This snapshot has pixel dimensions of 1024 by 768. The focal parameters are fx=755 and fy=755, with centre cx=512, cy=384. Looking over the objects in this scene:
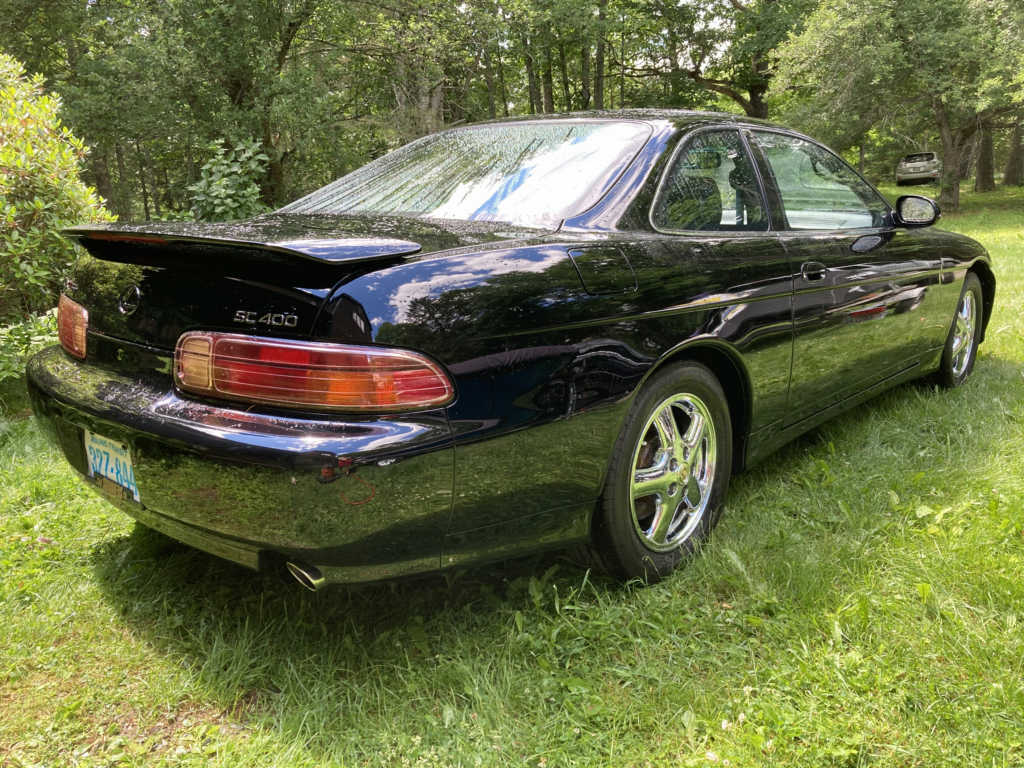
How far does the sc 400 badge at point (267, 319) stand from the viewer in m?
1.65

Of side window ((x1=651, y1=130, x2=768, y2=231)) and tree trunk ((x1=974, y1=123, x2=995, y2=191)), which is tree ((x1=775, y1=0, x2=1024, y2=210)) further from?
side window ((x1=651, y1=130, x2=768, y2=231))

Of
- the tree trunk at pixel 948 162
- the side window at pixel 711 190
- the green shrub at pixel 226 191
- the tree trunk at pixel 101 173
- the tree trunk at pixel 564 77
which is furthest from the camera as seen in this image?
the tree trunk at pixel 564 77

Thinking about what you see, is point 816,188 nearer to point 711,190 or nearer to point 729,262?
point 711,190

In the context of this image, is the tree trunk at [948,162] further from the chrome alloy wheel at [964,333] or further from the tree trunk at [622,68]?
the chrome alloy wheel at [964,333]

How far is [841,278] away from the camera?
120 inches

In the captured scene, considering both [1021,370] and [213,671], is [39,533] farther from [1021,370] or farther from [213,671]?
[1021,370]

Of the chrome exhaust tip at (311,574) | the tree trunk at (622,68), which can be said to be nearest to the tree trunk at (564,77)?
the tree trunk at (622,68)

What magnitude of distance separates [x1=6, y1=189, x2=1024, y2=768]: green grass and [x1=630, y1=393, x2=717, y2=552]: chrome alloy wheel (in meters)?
0.15

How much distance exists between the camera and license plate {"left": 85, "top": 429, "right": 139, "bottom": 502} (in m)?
1.91

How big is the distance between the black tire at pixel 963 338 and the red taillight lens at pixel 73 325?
416 cm

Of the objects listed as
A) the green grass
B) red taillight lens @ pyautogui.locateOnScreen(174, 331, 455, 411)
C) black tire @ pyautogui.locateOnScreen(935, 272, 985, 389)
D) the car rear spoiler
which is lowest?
the green grass

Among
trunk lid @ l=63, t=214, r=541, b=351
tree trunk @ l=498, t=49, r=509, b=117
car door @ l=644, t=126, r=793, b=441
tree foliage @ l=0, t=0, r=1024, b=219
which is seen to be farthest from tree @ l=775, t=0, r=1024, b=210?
trunk lid @ l=63, t=214, r=541, b=351

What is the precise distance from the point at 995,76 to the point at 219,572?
839 inches

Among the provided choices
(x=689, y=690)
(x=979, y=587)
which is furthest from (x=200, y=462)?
(x=979, y=587)
